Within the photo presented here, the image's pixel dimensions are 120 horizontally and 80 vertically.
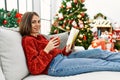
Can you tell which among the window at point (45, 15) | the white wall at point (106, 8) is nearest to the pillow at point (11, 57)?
the window at point (45, 15)

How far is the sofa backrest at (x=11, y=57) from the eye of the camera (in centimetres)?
158

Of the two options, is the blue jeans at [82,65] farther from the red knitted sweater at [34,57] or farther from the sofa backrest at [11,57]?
the sofa backrest at [11,57]

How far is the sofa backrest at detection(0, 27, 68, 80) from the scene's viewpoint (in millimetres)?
1579

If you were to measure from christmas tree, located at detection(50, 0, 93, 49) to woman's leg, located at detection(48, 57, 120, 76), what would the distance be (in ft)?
5.83

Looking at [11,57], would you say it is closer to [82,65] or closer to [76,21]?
[82,65]

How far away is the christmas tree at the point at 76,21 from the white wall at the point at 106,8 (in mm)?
1979

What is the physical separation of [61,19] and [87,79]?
230 cm

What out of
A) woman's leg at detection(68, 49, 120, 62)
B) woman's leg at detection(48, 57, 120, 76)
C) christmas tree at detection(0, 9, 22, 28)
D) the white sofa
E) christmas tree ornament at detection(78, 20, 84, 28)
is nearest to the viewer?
the white sofa

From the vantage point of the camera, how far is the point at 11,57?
1603 millimetres

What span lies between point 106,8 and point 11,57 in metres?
4.31

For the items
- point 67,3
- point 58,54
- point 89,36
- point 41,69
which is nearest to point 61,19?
point 67,3

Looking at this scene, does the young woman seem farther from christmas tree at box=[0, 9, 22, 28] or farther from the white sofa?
christmas tree at box=[0, 9, 22, 28]

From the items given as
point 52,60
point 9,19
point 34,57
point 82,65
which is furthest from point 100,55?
point 9,19

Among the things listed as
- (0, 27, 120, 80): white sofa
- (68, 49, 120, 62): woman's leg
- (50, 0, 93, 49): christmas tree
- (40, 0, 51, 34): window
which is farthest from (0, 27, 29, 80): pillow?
(40, 0, 51, 34): window
